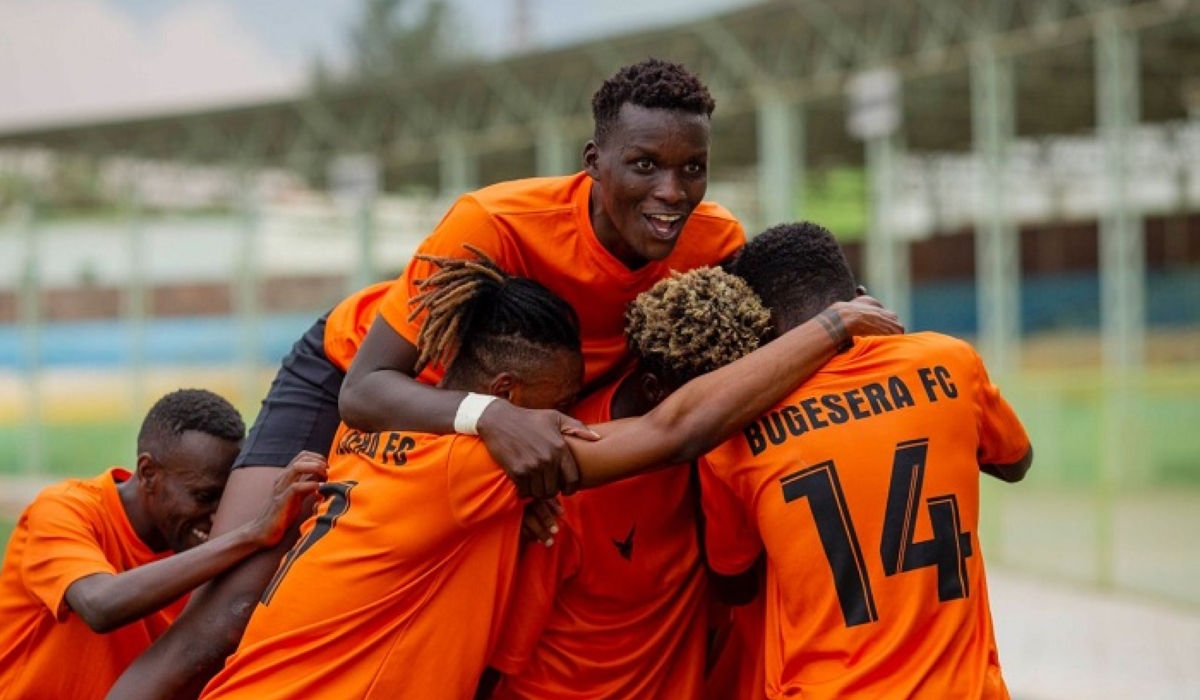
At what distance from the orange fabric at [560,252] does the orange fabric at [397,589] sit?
44cm

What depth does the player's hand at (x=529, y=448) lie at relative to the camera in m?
3.56

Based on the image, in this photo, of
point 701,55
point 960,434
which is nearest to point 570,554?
point 960,434

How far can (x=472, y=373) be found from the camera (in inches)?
150

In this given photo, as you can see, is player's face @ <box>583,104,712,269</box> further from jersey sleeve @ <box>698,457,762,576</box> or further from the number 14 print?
the number 14 print

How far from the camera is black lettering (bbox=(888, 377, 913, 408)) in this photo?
358 centimetres

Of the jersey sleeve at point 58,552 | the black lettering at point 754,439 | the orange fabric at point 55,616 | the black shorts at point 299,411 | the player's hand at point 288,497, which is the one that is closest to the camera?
the black lettering at point 754,439

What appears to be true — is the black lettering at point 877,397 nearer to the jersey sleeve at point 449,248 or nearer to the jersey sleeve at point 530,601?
the jersey sleeve at point 530,601

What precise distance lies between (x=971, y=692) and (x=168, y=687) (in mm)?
2039

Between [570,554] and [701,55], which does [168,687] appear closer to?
[570,554]

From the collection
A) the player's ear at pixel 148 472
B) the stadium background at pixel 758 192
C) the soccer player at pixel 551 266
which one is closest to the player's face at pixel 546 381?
the soccer player at pixel 551 266

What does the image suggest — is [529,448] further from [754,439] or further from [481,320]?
[754,439]

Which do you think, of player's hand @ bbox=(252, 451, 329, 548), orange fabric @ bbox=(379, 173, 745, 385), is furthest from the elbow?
player's hand @ bbox=(252, 451, 329, 548)

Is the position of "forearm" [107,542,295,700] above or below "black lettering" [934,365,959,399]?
below

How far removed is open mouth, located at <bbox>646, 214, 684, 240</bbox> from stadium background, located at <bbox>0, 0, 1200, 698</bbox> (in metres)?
9.66
